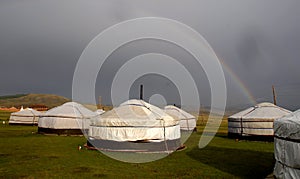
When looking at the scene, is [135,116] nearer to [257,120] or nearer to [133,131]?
[133,131]

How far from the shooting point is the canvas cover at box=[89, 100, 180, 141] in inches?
348

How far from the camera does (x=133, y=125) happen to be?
8.87 meters

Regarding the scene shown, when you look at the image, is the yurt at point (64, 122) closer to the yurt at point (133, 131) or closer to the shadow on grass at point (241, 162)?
the yurt at point (133, 131)

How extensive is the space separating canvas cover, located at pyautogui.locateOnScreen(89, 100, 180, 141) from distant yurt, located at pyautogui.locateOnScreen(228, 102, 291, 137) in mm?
5454

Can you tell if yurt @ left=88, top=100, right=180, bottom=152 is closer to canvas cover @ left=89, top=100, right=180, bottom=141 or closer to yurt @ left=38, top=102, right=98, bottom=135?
canvas cover @ left=89, top=100, right=180, bottom=141

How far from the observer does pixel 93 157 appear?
782 centimetres

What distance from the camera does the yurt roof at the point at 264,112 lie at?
13100 mm

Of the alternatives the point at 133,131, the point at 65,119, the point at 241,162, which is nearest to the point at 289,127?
the point at 241,162

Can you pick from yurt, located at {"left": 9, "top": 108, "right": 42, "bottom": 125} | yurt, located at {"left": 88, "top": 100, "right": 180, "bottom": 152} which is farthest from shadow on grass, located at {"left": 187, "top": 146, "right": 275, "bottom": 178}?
yurt, located at {"left": 9, "top": 108, "right": 42, "bottom": 125}

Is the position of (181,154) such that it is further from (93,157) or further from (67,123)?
(67,123)

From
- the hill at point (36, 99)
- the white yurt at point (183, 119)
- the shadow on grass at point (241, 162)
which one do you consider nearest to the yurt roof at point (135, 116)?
the shadow on grass at point (241, 162)

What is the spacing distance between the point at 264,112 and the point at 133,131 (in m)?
7.46

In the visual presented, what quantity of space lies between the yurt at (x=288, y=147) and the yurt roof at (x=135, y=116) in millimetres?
4373

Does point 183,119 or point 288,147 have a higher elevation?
point 183,119
